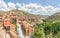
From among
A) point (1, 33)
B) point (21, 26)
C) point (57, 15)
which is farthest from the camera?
point (57, 15)

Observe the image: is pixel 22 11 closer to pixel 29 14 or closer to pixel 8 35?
→ pixel 29 14

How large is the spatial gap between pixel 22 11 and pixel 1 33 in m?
13.0

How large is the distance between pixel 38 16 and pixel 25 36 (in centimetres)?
770

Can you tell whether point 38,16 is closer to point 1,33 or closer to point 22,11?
point 22,11

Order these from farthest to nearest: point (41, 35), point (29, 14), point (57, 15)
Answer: point (57, 15), point (29, 14), point (41, 35)

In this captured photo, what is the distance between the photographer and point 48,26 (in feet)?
39.4

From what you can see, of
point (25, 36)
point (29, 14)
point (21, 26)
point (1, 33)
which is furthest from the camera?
point (29, 14)

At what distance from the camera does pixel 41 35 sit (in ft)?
27.5

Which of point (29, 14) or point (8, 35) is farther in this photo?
point (29, 14)

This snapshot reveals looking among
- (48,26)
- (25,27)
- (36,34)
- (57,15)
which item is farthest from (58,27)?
(57,15)

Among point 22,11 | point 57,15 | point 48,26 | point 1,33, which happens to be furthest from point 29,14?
point 1,33

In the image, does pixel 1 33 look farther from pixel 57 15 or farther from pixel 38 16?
pixel 57 15

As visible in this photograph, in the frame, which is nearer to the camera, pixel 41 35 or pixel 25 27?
pixel 41 35

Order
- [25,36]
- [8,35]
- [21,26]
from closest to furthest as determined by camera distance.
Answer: [8,35] < [25,36] < [21,26]
